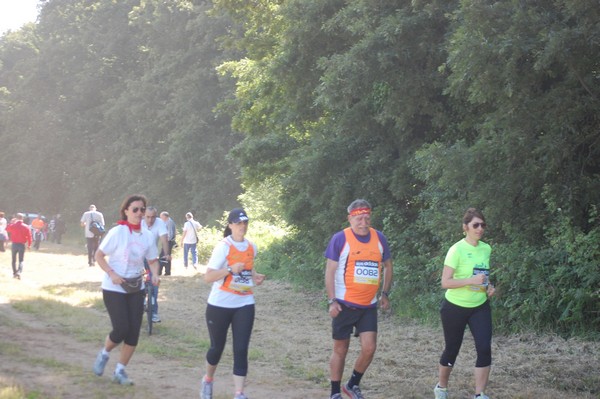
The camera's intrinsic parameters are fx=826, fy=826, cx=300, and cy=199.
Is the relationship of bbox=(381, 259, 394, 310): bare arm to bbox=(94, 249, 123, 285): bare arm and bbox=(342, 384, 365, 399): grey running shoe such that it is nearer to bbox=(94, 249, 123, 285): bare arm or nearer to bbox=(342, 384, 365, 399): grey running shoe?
bbox=(342, 384, 365, 399): grey running shoe

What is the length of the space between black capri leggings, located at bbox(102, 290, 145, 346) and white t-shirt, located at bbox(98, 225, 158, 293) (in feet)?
0.34

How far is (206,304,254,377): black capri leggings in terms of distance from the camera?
7520 mm

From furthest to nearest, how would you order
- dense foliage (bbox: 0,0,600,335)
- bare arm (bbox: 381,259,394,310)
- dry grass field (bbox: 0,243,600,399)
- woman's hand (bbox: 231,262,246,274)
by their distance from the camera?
dense foliage (bbox: 0,0,600,335)
dry grass field (bbox: 0,243,600,399)
bare arm (bbox: 381,259,394,310)
woman's hand (bbox: 231,262,246,274)

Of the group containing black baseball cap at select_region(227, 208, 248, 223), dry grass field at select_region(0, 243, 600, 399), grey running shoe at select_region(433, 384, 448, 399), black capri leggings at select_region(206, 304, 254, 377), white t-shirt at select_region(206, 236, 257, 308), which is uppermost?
black baseball cap at select_region(227, 208, 248, 223)

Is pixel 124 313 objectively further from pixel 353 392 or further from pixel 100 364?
pixel 353 392

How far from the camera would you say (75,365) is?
974 centimetres

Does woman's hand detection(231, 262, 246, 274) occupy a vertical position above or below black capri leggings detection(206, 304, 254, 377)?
above

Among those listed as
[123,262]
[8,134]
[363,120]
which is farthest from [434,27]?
[8,134]

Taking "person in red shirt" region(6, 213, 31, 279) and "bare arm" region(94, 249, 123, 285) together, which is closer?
"bare arm" region(94, 249, 123, 285)

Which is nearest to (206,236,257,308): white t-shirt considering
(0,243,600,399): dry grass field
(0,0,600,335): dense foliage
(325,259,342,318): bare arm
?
(325,259,342,318): bare arm

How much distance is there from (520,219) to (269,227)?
21.6m

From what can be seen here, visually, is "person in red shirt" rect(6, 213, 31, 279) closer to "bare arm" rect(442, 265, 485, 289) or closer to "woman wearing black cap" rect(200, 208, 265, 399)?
"woman wearing black cap" rect(200, 208, 265, 399)

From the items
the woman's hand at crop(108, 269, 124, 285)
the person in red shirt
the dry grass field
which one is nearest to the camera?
the woman's hand at crop(108, 269, 124, 285)

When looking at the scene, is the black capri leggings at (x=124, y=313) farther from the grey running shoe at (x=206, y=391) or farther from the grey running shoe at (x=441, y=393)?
the grey running shoe at (x=441, y=393)
